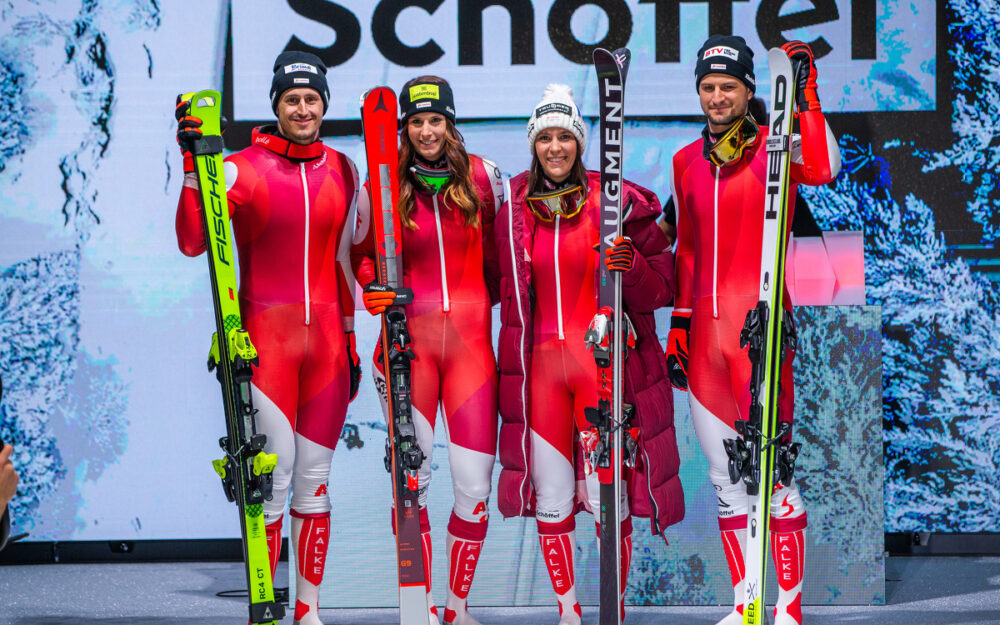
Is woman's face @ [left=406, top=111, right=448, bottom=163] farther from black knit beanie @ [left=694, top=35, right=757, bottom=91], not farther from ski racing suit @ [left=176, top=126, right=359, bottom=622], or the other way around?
black knit beanie @ [left=694, top=35, right=757, bottom=91]

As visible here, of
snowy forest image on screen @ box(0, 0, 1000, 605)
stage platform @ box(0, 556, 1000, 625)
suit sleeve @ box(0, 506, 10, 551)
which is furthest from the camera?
snowy forest image on screen @ box(0, 0, 1000, 605)

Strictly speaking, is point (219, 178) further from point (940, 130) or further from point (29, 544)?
point (940, 130)

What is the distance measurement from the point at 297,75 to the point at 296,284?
0.64 meters

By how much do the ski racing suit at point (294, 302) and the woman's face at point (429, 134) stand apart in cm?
27

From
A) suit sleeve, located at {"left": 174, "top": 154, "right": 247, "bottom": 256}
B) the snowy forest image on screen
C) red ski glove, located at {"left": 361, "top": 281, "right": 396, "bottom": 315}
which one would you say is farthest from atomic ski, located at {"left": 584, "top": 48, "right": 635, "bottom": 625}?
the snowy forest image on screen

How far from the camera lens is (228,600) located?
3836 millimetres

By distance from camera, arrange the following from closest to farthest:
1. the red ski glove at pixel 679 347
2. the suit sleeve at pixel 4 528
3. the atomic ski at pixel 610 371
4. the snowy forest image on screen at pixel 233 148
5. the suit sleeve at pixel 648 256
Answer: the suit sleeve at pixel 4 528 < the atomic ski at pixel 610 371 < the suit sleeve at pixel 648 256 < the red ski glove at pixel 679 347 < the snowy forest image on screen at pixel 233 148

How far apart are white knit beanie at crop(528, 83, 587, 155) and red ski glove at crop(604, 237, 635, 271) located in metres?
0.38

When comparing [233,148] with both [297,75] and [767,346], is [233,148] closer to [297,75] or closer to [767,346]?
[297,75]

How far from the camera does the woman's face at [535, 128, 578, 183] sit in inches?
119

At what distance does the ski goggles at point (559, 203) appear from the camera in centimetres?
301

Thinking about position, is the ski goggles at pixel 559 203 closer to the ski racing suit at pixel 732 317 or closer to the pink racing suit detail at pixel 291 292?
the ski racing suit at pixel 732 317

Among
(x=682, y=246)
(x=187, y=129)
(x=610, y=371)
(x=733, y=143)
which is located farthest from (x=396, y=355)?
(x=733, y=143)

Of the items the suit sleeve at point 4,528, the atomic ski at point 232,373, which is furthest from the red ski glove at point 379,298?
the suit sleeve at point 4,528
